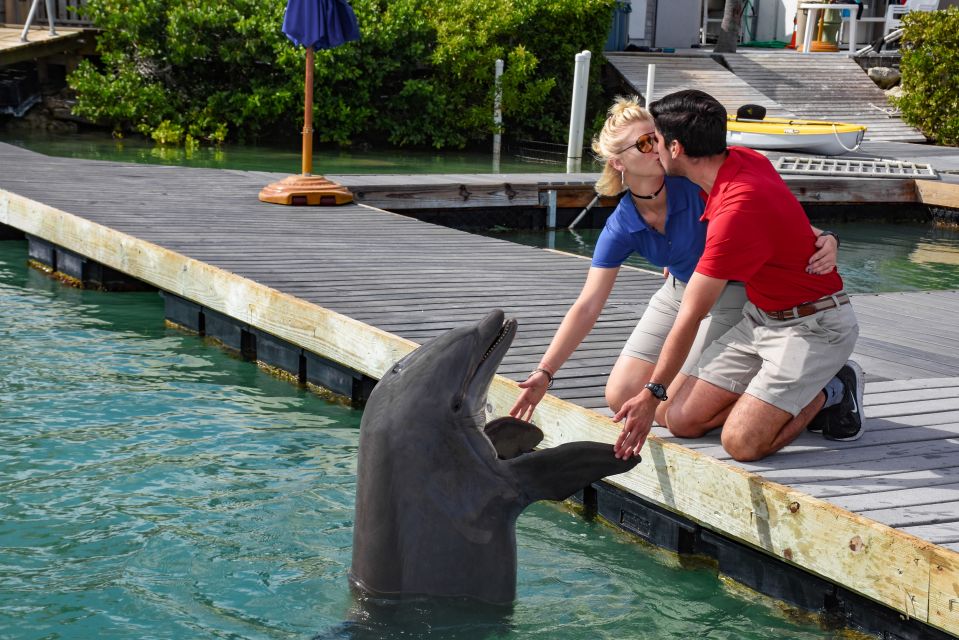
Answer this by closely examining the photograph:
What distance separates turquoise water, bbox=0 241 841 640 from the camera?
14.6ft

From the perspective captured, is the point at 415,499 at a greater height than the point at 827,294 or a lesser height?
lesser

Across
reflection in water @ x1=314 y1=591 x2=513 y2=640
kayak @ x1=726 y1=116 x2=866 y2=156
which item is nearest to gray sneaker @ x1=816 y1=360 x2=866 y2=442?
reflection in water @ x1=314 y1=591 x2=513 y2=640

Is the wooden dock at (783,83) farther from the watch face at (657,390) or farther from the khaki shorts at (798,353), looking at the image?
the watch face at (657,390)

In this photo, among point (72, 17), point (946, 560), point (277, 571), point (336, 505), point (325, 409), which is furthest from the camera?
point (72, 17)

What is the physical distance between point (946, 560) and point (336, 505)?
283 centimetres

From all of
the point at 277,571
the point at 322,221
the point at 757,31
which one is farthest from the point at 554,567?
the point at 757,31

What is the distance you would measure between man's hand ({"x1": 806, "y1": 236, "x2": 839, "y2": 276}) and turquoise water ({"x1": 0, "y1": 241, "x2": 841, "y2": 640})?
1.33m

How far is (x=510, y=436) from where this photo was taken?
4.10 meters

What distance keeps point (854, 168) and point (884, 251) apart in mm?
2633

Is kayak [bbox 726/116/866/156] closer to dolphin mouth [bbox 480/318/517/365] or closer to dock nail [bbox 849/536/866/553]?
dock nail [bbox 849/536/866/553]

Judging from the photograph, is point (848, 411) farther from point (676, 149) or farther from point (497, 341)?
point (497, 341)

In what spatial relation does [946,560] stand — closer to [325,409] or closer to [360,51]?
[325,409]

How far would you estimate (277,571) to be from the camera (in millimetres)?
4844

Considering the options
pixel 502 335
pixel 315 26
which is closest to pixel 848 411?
pixel 502 335
